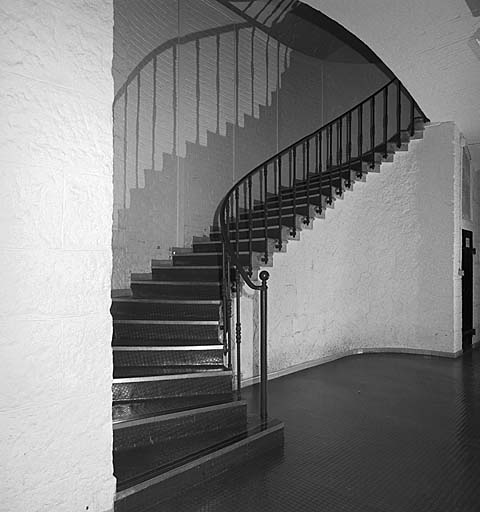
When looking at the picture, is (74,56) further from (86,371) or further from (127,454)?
(127,454)

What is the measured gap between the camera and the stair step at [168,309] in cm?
391

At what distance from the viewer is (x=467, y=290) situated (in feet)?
22.2

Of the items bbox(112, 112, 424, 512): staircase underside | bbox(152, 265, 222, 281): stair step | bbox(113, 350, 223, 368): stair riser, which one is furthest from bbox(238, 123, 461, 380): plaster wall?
bbox(113, 350, 223, 368): stair riser

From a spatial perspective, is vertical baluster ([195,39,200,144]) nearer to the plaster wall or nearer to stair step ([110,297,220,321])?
the plaster wall

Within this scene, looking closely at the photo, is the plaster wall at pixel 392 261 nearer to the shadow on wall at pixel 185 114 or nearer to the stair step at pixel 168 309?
the shadow on wall at pixel 185 114

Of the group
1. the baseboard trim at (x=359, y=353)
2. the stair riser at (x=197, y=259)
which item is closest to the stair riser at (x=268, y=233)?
the stair riser at (x=197, y=259)

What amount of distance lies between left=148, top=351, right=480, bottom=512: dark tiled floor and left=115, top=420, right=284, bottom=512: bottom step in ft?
0.17

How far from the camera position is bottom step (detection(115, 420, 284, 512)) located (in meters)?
2.27

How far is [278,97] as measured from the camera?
693cm

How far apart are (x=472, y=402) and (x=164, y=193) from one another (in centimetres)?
342

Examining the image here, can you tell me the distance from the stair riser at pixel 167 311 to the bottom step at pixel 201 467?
3.56ft

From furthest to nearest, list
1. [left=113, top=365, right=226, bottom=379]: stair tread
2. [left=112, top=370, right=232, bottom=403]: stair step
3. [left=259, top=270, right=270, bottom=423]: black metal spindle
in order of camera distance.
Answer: [left=259, top=270, right=270, bottom=423]: black metal spindle < [left=113, top=365, right=226, bottom=379]: stair tread < [left=112, top=370, right=232, bottom=403]: stair step

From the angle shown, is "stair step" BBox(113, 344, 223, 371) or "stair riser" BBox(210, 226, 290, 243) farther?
"stair riser" BBox(210, 226, 290, 243)

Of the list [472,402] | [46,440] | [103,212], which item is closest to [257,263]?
[472,402]
